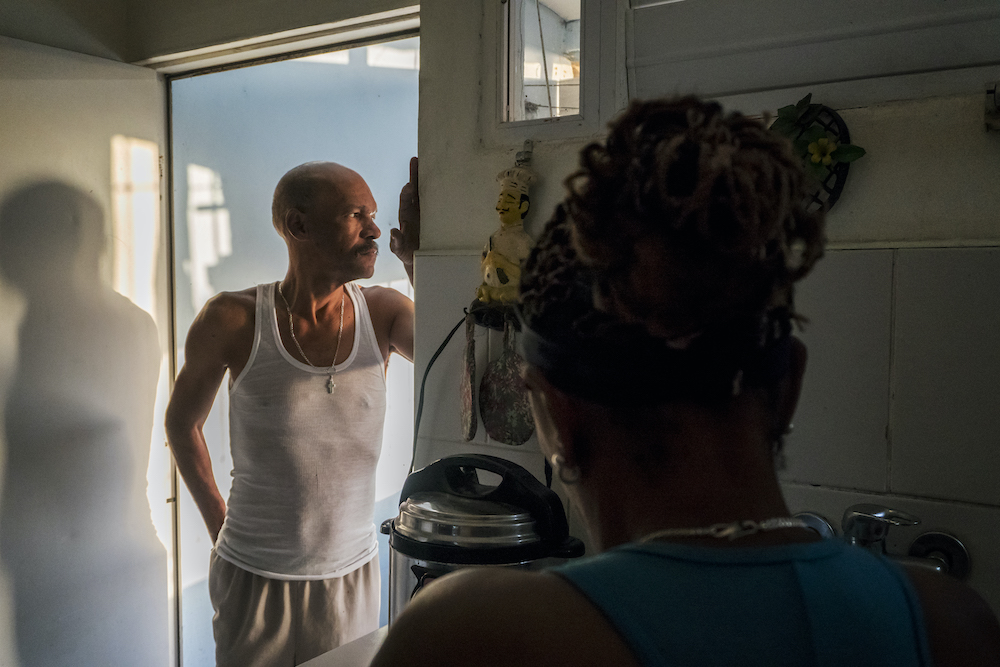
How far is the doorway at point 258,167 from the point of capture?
2125 millimetres

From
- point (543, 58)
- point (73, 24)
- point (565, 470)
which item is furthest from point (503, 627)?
point (73, 24)

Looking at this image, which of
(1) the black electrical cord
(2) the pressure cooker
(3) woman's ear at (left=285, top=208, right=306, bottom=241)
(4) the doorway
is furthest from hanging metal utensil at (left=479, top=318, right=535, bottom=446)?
(4) the doorway

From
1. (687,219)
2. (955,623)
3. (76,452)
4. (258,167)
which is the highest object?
(258,167)

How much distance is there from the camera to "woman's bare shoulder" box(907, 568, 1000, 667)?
477 millimetres

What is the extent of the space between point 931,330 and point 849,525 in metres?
0.26

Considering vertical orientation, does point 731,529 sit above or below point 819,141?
below

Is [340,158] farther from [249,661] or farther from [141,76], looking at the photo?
[249,661]

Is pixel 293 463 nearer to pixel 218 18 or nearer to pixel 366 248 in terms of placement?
pixel 366 248

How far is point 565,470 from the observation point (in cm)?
54

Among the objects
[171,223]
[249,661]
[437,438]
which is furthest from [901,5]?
[171,223]

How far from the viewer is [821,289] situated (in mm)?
958

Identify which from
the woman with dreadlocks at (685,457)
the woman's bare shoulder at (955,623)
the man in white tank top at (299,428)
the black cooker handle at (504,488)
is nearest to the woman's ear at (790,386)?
the woman with dreadlocks at (685,457)

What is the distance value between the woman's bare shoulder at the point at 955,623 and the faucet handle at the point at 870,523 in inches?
13.3

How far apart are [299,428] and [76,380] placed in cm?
65
